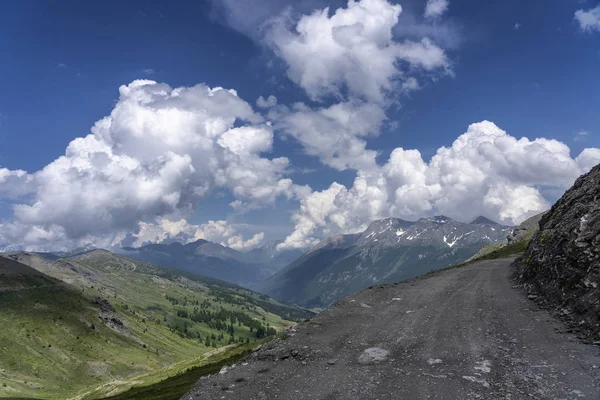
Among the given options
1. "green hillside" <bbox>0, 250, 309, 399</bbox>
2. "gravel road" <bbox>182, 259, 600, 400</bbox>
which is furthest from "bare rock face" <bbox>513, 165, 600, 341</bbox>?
"green hillside" <bbox>0, 250, 309, 399</bbox>

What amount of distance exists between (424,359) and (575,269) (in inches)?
544

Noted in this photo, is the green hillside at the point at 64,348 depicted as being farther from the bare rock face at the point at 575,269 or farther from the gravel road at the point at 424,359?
the bare rock face at the point at 575,269

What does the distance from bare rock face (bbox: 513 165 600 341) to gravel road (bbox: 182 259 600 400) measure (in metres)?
1.16

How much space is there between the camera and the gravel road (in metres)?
13.4

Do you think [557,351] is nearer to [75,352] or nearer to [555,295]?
[555,295]

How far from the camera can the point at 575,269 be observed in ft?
74.9

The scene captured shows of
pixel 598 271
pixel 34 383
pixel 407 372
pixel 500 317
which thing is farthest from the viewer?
pixel 34 383

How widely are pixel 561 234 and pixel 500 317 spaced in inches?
451

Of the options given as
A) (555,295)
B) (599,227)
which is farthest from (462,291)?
(599,227)

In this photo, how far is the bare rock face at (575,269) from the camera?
1898 cm

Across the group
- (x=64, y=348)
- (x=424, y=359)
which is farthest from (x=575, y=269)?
(x=64, y=348)

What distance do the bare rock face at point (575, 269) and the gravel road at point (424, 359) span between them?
1.16m

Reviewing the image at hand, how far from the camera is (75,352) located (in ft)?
444

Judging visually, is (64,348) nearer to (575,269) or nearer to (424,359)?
(424,359)
